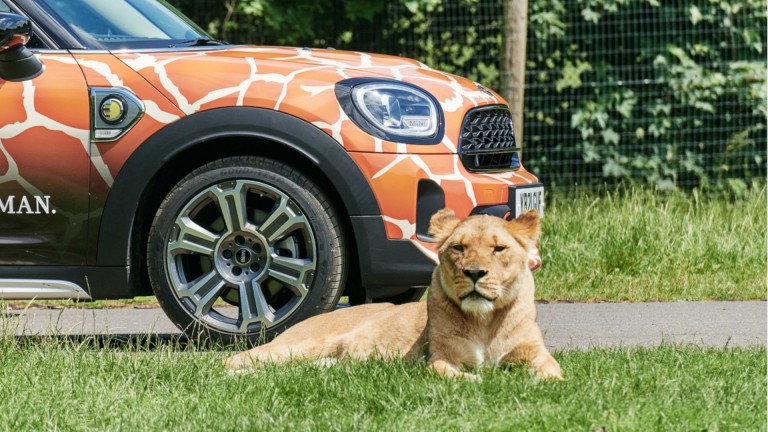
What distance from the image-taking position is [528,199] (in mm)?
5730

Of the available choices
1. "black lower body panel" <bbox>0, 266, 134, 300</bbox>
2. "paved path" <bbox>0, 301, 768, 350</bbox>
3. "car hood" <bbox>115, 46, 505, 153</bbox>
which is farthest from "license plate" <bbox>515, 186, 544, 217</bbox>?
"black lower body panel" <bbox>0, 266, 134, 300</bbox>

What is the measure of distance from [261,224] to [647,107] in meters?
6.63

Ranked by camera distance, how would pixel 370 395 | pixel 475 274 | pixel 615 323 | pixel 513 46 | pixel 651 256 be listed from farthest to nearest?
pixel 513 46, pixel 651 256, pixel 615 323, pixel 475 274, pixel 370 395

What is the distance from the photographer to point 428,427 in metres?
3.62

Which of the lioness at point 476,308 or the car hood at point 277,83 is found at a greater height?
the car hood at point 277,83

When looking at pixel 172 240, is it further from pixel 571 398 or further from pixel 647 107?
pixel 647 107

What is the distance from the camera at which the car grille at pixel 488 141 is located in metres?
5.54

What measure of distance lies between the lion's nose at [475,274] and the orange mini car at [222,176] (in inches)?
41.3

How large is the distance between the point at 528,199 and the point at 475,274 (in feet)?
5.01

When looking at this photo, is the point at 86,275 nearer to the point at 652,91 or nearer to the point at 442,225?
the point at 442,225

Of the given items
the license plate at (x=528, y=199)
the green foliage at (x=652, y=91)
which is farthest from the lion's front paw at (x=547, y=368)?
the green foliage at (x=652, y=91)

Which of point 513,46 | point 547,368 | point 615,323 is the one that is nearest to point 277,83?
point 547,368

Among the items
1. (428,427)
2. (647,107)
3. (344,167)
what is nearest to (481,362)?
(428,427)

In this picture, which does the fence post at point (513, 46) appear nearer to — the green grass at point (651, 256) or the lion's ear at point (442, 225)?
the green grass at point (651, 256)
